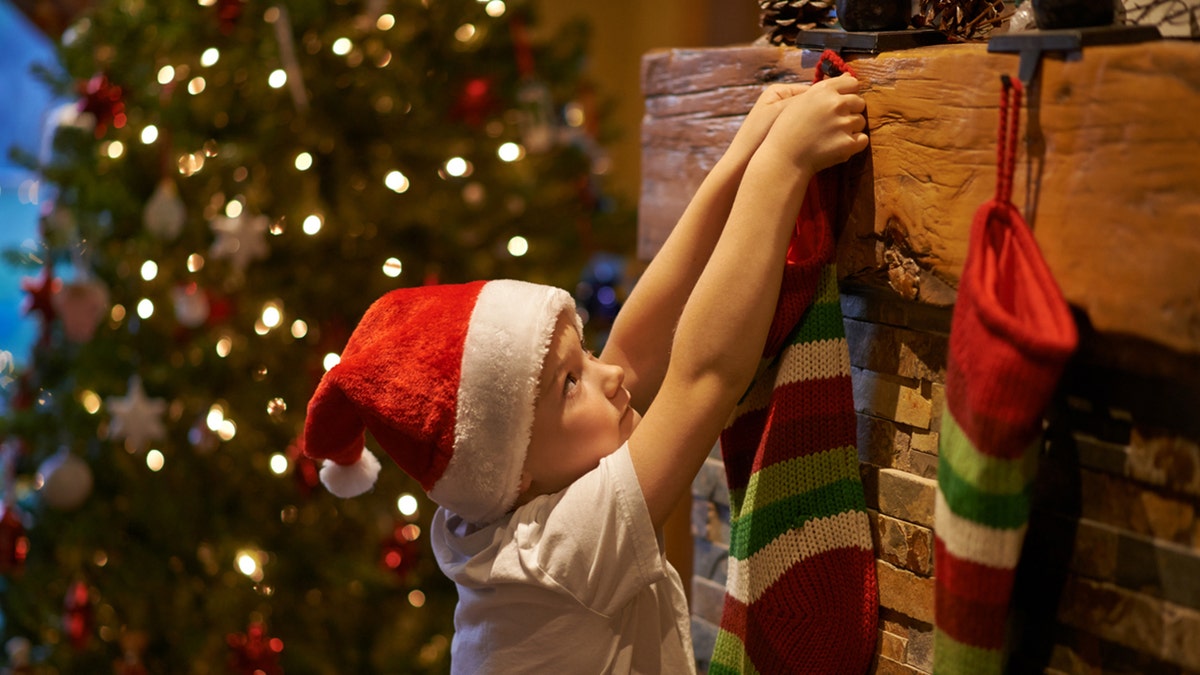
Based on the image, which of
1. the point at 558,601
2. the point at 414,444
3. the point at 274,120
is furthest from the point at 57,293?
the point at 558,601

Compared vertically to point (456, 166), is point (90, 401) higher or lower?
lower

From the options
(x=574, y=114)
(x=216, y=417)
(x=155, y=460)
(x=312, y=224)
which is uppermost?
(x=574, y=114)

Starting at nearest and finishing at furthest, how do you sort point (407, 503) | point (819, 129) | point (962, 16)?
point (819, 129) → point (962, 16) → point (407, 503)

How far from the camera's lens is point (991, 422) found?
0.76 m

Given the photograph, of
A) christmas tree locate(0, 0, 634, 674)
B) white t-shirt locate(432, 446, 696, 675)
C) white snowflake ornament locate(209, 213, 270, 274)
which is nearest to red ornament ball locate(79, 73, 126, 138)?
christmas tree locate(0, 0, 634, 674)

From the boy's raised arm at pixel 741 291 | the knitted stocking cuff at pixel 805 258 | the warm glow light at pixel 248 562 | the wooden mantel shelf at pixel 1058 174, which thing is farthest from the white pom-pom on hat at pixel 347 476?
the warm glow light at pixel 248 562

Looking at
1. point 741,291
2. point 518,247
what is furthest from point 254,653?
point 741,291

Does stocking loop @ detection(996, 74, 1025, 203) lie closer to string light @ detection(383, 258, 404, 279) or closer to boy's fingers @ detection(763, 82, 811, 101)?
boy's fingers @ detection(763, 82, 811, 101)

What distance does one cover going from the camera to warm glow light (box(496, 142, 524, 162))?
2209 millimetres

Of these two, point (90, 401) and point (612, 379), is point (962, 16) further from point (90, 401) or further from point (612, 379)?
point (90, 401)

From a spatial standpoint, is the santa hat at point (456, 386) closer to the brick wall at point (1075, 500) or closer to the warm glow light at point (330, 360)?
the brick wall at point (1075, 500)

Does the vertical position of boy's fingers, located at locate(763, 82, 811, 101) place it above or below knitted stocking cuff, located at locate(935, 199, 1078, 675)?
above

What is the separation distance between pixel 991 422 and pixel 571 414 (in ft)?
1.39

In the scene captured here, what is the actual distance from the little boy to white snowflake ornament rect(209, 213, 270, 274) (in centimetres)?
104
